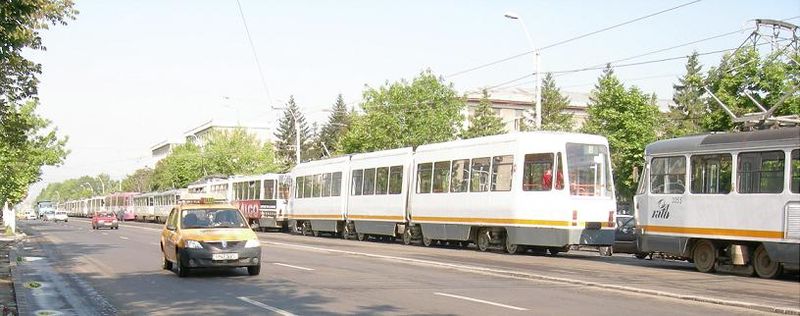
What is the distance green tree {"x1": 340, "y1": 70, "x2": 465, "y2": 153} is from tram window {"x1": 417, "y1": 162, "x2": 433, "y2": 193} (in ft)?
83.5

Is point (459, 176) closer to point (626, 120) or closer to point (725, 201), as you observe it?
point (725, 201)

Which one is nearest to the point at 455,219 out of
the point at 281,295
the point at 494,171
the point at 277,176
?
the point at 494,171

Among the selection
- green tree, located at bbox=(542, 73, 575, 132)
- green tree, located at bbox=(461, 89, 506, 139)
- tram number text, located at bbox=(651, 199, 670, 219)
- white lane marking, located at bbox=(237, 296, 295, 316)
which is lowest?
white lane marking, located at bbox=(237, 296, 295, 316)

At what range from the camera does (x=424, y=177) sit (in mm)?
30047

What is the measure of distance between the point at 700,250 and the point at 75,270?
1454 centimetres

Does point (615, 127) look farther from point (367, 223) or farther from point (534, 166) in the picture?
point (534, 166)

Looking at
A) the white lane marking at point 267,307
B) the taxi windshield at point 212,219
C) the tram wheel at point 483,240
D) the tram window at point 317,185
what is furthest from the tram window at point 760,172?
the tram window at point 317,185

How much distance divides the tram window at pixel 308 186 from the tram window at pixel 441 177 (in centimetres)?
1297

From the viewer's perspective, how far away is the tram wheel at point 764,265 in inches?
659

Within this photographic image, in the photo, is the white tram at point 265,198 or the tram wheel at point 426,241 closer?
the tram wheel at point 426,241

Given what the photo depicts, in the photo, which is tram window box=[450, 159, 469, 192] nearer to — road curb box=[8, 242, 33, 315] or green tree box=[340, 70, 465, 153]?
road curb box=[8, 242, 33, 315]

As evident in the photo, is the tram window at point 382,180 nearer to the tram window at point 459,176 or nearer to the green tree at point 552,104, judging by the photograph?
the tram window at point 459,176

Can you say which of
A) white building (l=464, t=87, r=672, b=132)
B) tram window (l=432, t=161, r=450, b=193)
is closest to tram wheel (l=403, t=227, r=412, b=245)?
tram window (l=432, t=161, r=450, b=193)

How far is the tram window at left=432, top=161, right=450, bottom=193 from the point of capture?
28.4 meters
